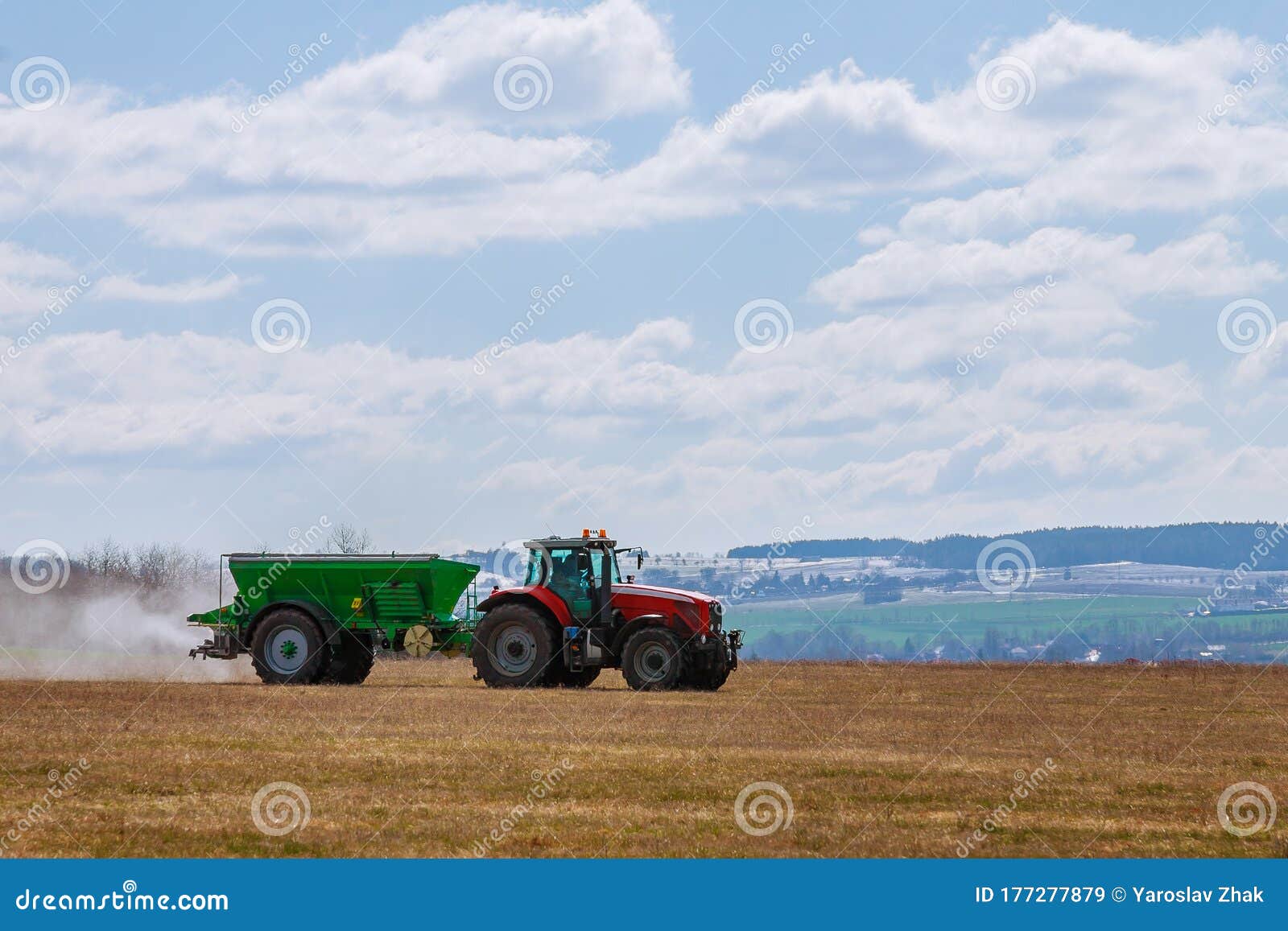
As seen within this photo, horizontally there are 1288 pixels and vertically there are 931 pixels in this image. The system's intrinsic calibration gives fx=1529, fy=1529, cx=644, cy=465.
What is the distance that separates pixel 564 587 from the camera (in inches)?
1105

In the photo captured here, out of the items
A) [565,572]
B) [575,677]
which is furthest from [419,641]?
[565,572]

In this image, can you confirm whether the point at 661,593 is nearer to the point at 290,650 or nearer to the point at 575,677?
the point at 575,677

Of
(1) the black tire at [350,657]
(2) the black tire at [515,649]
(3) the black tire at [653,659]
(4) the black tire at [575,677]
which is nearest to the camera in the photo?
(3) the black tire at [653,659]

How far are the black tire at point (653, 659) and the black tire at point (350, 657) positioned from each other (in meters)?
5.78

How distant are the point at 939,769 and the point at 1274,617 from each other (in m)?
191

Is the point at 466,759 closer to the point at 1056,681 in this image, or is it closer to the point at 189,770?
the point at 189,770

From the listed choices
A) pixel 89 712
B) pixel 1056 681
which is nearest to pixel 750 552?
pixel 1056 681

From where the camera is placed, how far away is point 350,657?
98.9 ft

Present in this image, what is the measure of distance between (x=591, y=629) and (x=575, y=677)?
3.64ft

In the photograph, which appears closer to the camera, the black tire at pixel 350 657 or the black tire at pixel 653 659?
the black tire at pixel 653 659

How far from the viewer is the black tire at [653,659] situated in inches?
1067

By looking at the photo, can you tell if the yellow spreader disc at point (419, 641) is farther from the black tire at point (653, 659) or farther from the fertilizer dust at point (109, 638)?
the black tire at point (653, 659)

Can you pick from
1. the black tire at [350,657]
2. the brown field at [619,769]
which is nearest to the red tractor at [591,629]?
the brown field at [619,769]

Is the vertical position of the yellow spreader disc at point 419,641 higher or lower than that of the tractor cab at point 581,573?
lower
